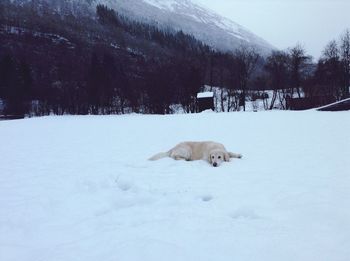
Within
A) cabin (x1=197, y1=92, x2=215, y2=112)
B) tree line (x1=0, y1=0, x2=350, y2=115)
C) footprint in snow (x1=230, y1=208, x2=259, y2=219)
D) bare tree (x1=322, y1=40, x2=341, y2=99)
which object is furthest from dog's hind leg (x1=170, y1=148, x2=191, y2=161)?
bare tree (x1=322, y1=40, x2=341, y2=99)

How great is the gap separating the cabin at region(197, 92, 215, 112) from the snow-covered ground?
3876 cm

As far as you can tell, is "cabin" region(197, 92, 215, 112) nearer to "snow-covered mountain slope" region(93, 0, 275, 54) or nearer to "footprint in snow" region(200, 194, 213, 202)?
"footprint in snow" region(200, 194, 213, 202)

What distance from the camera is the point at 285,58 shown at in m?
60.7

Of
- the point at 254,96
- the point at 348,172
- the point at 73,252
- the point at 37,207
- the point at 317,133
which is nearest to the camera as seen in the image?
the point at 73,252

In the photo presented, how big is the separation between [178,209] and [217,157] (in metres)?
3.25

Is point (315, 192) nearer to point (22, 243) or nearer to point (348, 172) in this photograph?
point (348, 172)

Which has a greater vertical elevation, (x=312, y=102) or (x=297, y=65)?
(x=297, y=65)

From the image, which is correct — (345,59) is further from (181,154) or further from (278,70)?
(181,154)

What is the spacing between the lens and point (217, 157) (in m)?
7.65

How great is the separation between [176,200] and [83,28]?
123 meters

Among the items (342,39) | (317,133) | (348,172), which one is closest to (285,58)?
(342,39)

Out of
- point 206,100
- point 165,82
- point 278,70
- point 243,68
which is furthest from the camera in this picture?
point 278,70

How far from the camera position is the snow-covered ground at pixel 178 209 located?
3449mm

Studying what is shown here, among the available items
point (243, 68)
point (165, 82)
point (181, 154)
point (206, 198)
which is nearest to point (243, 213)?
point (206, 198)
